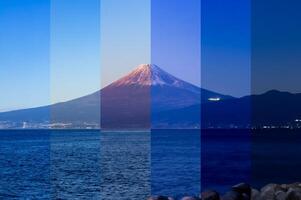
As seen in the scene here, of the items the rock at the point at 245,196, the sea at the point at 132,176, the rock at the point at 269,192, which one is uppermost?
the rock at the point at 269,192

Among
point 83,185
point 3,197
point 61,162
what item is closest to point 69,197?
point 3,197

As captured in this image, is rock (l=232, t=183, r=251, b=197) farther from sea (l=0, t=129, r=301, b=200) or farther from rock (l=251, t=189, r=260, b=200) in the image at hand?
sea (l=0, t=129, r=301, b=200)

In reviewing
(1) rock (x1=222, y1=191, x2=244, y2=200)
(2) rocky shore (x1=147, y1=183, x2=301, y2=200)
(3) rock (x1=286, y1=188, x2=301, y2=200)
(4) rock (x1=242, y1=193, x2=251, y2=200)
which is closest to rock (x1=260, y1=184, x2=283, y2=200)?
(2) rocky shore (x1=147, y1=183, x2=301, y2=200)

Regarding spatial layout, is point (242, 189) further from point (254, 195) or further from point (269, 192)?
point (269, 192)

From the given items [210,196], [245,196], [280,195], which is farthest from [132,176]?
[280,195]

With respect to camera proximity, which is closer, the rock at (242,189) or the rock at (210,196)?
the rock at (210,196)

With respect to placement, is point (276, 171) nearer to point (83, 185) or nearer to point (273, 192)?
point (83, 185)

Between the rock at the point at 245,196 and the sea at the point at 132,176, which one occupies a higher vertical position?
the rock at the point at 245,196

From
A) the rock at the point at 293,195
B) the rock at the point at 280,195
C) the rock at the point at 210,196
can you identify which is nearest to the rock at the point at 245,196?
the rock at the point at 210,196

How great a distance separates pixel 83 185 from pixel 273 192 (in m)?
21.4

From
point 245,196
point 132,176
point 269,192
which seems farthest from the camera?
point 132,176

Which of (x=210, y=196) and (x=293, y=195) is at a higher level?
(x=293, y=195)

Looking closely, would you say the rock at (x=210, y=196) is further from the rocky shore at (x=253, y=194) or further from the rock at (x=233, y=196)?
the rock at (x=233, y=196)

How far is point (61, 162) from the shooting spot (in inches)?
2194
